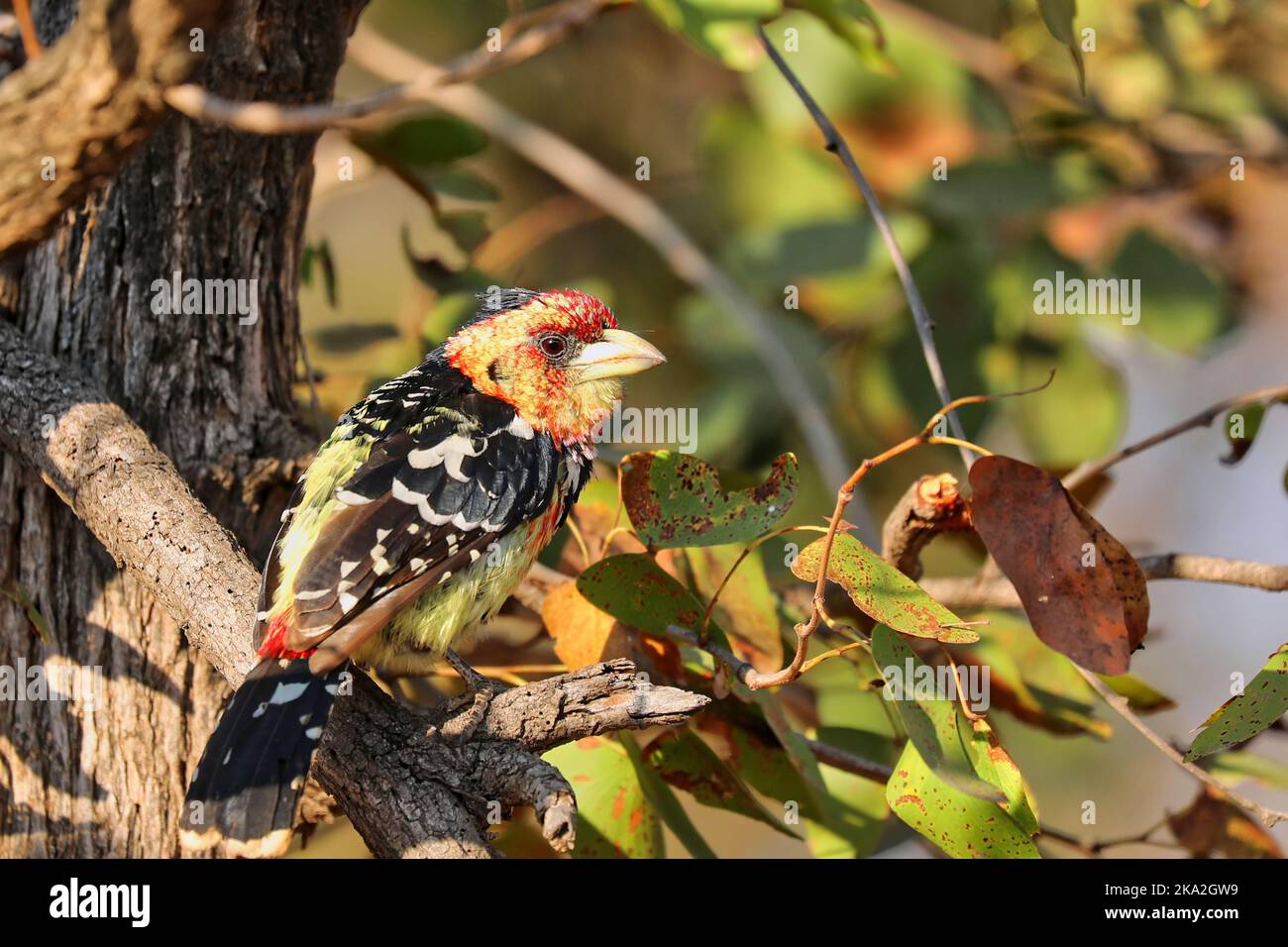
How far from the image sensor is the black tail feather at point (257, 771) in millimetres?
1754

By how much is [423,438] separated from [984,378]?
200cm

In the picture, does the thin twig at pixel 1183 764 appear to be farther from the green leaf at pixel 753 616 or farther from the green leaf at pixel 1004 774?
the green leaf at pixel 753 616

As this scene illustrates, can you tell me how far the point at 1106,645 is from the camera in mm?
1963

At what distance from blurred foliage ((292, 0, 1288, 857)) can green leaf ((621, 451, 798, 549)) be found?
1.8 inches

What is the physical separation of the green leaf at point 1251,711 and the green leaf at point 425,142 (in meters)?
2.01

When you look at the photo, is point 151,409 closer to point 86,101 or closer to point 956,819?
point 86,101

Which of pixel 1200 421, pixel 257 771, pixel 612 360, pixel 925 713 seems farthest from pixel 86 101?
Answer: pixel 1200 421

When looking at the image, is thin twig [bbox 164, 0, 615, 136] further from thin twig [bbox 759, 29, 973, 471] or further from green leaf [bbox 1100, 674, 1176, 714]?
green leaf [bbox 1100, 674, 1176, 714]

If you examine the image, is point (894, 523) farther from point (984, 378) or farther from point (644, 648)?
point (984, 378)

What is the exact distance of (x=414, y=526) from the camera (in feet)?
6.91

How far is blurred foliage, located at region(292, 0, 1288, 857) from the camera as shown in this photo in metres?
2.36

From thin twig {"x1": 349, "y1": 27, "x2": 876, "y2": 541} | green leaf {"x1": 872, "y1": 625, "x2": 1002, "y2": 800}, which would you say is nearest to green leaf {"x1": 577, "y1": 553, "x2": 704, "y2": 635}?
green leaf {"x1": 872, "y1": 625, "x2": 1002, "y2": 800}

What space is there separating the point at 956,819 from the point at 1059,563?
45cm

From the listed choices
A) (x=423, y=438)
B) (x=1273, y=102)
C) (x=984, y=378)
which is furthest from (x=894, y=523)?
(x=1273, y=102)
